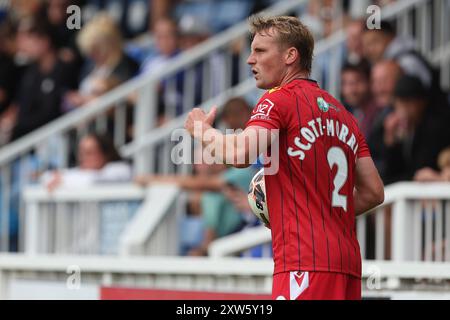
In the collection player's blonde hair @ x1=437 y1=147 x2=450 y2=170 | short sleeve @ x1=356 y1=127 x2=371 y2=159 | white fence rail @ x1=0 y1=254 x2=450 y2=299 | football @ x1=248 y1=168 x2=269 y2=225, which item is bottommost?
white fence rail @ x1=0 y1=254 x2=450 y2=299

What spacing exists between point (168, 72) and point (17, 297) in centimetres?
340

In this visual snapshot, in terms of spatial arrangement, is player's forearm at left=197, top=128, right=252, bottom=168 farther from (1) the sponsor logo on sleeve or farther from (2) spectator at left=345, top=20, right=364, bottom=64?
(2) spectator at left=345, top=20, right=364, bottom=64

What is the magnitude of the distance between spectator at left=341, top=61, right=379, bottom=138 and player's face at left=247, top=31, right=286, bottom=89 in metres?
4.79

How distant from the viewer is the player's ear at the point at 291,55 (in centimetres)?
531

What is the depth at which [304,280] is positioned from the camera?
16.7 ft

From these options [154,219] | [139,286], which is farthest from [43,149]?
[139,286]

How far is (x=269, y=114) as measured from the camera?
5090 mm

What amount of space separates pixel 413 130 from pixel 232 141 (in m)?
4.81

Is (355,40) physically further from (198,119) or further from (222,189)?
(198,119)

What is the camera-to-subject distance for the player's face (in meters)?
5.30

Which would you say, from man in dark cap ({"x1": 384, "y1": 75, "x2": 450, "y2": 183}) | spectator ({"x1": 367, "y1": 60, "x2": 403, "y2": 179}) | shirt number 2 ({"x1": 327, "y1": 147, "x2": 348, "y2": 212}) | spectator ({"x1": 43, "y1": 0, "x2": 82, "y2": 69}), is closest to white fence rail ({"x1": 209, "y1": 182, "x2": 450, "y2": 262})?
man in dark cap ({"x1": 384, "y1": 75, "x2": 450, "y2": 183})

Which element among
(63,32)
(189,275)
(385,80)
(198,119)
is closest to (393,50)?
(385,80)

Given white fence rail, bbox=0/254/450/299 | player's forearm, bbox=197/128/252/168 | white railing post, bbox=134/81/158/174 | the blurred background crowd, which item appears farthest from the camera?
white railing post, bbox=134/81/158/174

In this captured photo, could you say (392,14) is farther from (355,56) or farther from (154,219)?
(154,219)
